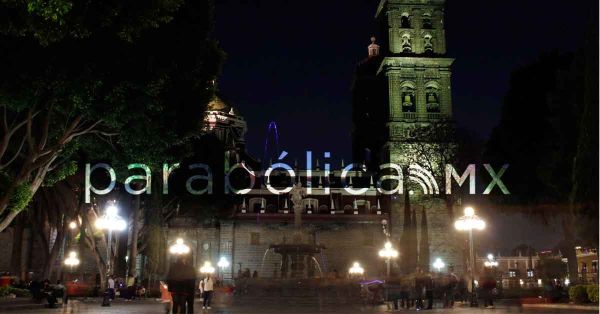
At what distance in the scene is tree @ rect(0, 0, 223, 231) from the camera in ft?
44.3

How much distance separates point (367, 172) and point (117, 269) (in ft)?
117

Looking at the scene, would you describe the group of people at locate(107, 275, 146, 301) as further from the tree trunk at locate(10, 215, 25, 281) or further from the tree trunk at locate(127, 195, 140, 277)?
the tree trunk at locate(10, 215, 25, 281)

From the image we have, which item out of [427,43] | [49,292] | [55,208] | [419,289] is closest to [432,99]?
[427,43]

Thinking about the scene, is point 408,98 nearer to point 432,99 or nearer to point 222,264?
point 432,99

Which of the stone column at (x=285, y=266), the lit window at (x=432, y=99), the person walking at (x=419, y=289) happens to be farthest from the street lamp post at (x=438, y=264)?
the person walking at (x=419, y=289)

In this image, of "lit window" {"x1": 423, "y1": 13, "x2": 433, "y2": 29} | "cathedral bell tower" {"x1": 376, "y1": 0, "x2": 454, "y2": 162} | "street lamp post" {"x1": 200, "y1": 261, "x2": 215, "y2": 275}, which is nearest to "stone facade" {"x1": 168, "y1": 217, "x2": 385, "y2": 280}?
"street lamp post" {"x1": 200, "y1": 261, "x2": 215, "y2": 275}

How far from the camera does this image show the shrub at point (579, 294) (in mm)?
22094

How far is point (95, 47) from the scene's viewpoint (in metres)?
14.9

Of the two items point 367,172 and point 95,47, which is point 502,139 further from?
point 367,172

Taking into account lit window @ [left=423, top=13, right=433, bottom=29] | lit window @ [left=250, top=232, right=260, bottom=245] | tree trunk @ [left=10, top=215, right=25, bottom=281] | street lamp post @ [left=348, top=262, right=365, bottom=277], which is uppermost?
lit window @ [left=423, top=13, right=433, bottom=29]

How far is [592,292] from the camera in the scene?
69.2 feet

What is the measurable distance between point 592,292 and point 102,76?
17262 mm

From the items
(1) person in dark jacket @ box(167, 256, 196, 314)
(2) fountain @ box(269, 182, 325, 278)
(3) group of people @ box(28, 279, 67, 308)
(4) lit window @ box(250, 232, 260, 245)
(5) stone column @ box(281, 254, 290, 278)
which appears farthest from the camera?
(4) lit window @ box(250, 232, 260, 245)

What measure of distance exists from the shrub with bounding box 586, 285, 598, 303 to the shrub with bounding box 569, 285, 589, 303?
505 millimetres
